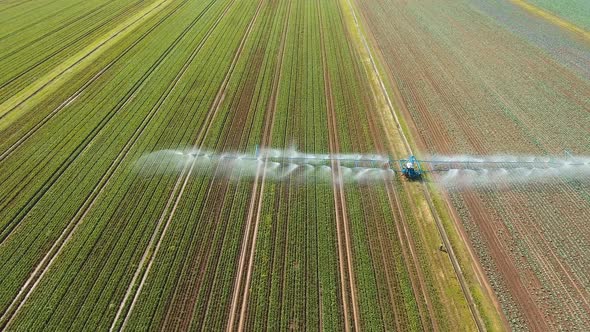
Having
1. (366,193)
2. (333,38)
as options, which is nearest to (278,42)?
(333,38)

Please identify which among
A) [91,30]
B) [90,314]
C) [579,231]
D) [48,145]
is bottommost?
[579,231]

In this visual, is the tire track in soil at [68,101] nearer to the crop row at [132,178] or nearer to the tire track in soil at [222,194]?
the crop row at [132,178]

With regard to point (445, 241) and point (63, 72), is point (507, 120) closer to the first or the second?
point (445, 241)

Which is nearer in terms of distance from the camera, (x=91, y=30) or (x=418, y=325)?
(x=418, y=325)

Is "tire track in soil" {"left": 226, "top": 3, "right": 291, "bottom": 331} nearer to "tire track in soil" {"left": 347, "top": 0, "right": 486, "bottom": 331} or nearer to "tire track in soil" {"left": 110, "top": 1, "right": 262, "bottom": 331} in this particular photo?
"tire track in soil" {"left": 110, "top": 1, "right": 262, "bottom": 331}

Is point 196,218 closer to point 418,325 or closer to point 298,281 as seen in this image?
point 298,281
